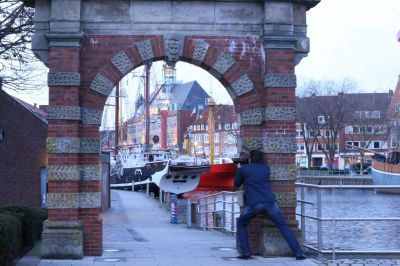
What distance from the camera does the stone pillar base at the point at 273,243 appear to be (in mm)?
13000

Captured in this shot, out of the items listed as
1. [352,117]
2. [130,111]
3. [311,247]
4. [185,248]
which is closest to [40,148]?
[185,248]

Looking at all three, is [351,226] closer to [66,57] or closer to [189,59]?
[189,59]

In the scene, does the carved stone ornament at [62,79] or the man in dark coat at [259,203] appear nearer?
the man in dark coat at [259,203]

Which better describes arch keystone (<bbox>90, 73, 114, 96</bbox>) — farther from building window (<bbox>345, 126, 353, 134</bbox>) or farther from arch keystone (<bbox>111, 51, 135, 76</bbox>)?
building window (<bbox>345, 126, 353, 134</bbox>)

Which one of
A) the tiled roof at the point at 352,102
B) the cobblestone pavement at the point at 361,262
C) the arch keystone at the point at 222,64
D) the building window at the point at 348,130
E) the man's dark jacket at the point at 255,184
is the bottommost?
the cobblestone pavement at the point at 361,262

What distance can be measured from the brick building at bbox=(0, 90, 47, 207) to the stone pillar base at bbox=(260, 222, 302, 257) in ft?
60.4

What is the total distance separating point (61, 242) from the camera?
12.6 m

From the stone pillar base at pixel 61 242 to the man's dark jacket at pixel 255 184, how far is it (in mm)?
3251

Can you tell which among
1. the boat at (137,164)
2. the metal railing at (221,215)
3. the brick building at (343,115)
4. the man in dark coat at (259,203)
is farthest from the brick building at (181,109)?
the man in dark coat at (259,203)

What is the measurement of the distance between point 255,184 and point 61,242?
3.77m

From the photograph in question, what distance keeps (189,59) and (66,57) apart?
8.00 feet

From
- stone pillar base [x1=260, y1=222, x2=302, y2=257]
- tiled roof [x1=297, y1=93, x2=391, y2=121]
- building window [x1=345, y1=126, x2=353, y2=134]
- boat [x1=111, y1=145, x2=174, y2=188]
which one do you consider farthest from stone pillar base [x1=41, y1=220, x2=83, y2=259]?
building window [x1=345, y1=126, x2=353, y2=134]

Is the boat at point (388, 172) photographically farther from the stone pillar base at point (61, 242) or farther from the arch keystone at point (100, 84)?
the stone pillar base at point (61, 242)

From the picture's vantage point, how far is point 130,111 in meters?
83.3
